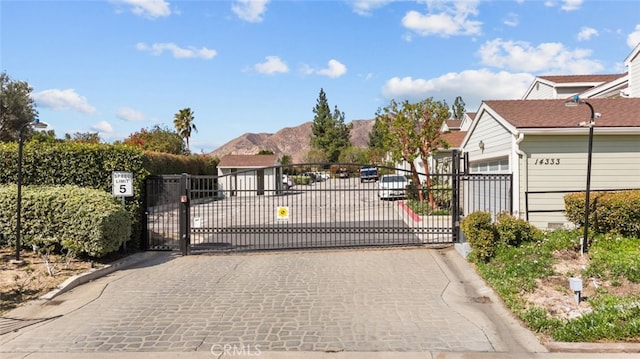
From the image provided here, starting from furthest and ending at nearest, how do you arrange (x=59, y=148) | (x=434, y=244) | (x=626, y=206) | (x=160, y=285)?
(x=434, y=244), (x=59, y=148), (x=626, y=206), (x=160, y=285)

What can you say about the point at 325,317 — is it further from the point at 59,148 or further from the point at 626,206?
the point at 59,148

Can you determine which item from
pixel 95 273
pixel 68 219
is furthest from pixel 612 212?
pixel 68 219

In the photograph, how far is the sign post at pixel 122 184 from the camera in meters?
9.02

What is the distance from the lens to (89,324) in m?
5.17

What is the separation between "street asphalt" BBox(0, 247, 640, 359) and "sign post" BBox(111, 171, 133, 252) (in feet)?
5.59

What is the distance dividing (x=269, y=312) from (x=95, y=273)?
4.09 meters

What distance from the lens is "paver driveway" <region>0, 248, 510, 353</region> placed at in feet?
15.0

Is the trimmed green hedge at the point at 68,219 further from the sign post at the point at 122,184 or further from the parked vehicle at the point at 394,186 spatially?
the parked vehicle at the point at 394,186

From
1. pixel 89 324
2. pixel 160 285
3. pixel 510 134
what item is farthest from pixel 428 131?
pixel 89 324

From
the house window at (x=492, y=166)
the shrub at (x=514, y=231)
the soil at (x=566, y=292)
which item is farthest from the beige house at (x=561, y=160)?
the soil at (x=566, y=292)

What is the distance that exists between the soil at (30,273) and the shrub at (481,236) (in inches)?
295

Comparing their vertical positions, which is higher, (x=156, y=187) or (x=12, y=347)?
(x=156, y=187)

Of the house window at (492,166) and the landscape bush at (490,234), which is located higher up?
the house window at (492,166)

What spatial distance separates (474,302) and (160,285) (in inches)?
207
